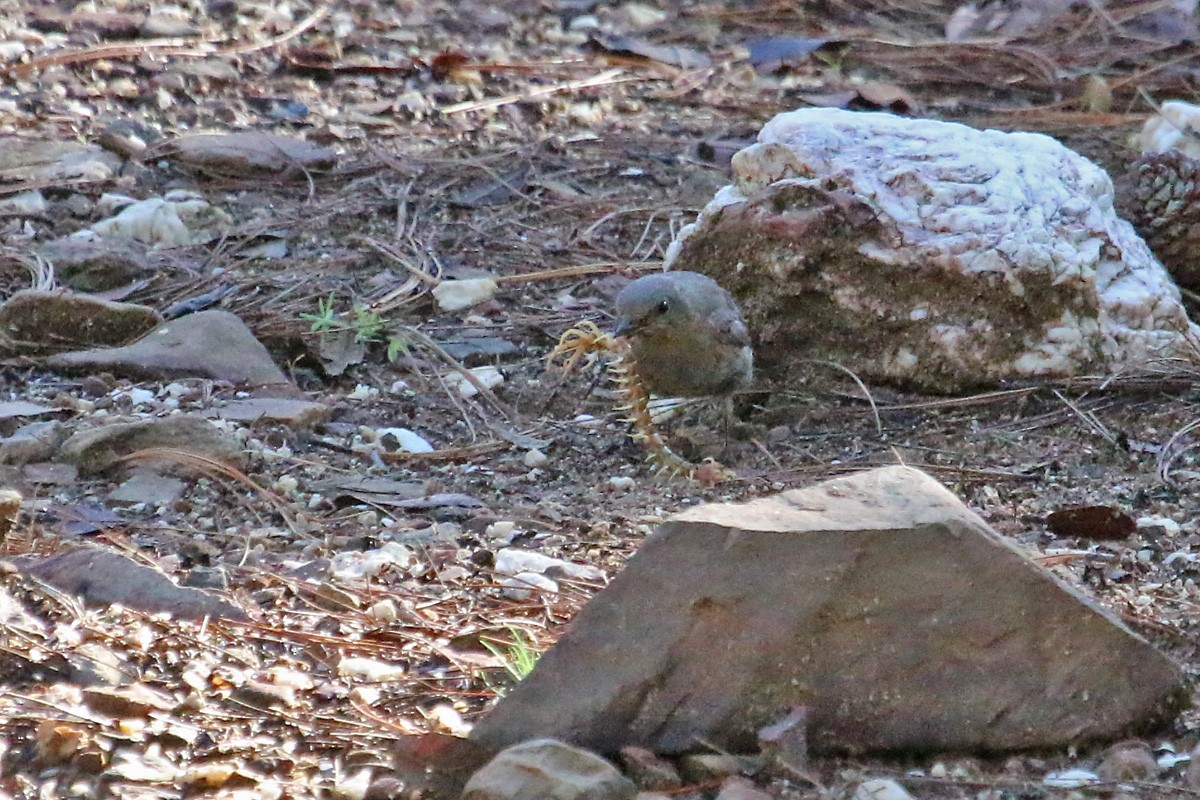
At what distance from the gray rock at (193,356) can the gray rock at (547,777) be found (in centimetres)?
257

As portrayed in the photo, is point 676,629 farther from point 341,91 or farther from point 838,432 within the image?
point 341,91

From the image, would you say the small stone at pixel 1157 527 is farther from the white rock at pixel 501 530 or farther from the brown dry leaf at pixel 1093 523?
the white rock at pixel 501 530

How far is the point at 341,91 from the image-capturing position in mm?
7574

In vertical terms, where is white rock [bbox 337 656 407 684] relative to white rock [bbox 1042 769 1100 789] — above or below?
below

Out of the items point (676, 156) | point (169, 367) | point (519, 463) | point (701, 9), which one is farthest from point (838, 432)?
point (701, 9)

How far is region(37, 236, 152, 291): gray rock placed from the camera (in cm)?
543

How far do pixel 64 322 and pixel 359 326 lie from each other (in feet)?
2.87

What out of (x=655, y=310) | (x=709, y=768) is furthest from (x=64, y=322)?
(x=709, y=768)

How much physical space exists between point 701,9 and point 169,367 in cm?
525

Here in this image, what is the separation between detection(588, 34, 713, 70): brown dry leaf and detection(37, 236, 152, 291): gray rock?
347 cm

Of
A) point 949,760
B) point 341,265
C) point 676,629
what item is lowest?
point 341,265

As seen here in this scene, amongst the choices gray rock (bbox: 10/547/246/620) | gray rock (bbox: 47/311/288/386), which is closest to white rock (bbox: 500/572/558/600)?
gray rock (bbox: 10/547/246/620)

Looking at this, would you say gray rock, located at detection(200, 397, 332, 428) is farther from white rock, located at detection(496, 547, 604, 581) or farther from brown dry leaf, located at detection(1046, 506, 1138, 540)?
brown dry leaf, located at detection(1046, 506, 1138, 540)

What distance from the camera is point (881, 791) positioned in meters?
2.41
